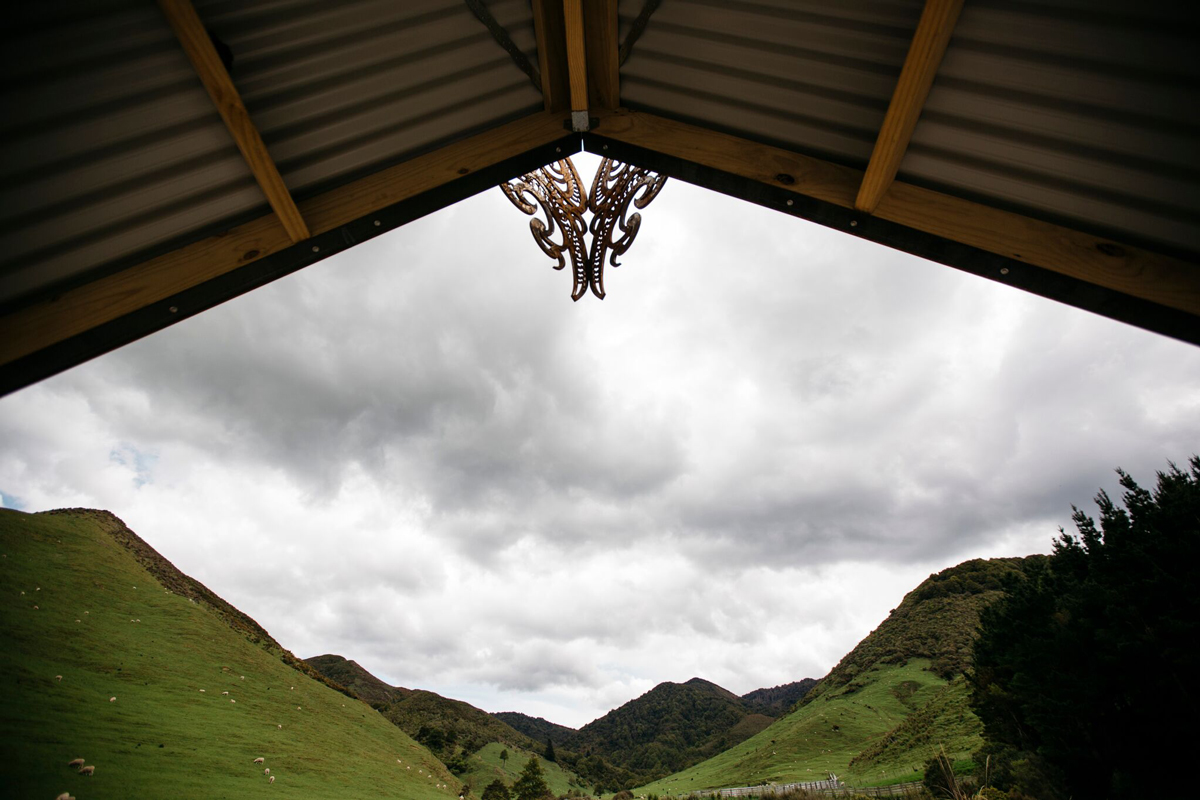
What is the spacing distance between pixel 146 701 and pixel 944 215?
1099 inches

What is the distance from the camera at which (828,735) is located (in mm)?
56188

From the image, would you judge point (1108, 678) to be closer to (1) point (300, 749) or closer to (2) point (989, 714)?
(2) point (989, 714)

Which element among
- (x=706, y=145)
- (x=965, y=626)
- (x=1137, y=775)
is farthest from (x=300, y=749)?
(x=965, y=626)

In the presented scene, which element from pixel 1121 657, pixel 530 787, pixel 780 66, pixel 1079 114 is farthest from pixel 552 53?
pixel 530 787

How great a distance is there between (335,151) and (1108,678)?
106ft

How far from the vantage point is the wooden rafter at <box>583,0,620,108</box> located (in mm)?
3137

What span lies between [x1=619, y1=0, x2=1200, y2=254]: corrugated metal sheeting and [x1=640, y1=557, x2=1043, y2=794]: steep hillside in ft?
146

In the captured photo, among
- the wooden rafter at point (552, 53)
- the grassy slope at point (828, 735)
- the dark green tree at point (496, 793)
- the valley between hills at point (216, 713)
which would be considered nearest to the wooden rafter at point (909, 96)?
the wooden rafter at point (552, 53)

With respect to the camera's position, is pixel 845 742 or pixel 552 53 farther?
pixel 845 742

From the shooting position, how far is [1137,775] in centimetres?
1928

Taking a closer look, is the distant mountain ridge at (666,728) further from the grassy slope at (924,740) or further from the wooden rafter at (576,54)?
the wooden rafter at (576,54)

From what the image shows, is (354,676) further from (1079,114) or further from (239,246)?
(1079,114)

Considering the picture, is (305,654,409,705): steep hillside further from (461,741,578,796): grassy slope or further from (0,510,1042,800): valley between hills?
(461,741,578,796): grassy slope

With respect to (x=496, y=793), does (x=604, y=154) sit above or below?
above
